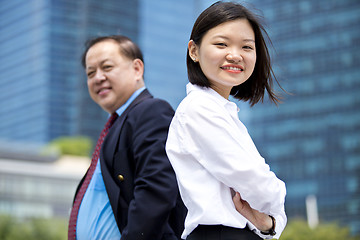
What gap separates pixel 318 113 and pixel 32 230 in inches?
1489

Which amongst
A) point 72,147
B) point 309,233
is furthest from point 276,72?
point 309,233

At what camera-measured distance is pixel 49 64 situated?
3322 inches

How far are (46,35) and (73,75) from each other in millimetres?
6694

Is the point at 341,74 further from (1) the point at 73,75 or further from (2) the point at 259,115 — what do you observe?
(1) the point at 73,75

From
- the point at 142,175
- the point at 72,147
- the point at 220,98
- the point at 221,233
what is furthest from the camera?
the point at 72,147

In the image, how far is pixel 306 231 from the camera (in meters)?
44.2

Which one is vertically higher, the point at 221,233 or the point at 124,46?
the point at 124,46

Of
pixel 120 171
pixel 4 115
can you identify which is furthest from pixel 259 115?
pixel 120 171

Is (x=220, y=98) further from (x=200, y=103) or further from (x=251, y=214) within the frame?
(x=251, y=214)

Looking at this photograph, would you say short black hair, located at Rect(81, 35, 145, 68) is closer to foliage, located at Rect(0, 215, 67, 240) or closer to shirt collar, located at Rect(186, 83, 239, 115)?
shirt collar, located at Rect(186, 83, 239, 115)

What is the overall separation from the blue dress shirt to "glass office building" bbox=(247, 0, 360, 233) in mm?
59797

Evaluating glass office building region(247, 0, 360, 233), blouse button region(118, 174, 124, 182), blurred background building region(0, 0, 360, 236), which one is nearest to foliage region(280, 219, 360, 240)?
blurred background building region(0, 0, 360, 236)

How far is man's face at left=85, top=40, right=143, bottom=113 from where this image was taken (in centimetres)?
342

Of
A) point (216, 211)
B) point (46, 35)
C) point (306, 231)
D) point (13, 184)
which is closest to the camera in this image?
point (216, 211)
